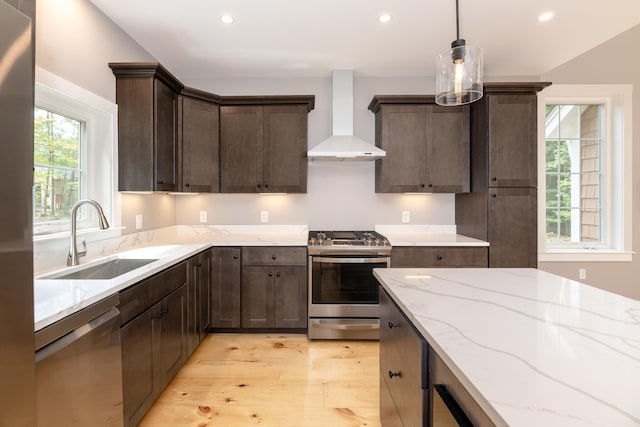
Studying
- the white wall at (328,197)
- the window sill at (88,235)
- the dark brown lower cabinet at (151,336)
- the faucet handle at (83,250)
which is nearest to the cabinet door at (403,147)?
the white wall at (328,197)

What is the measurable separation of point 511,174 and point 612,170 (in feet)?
5.37

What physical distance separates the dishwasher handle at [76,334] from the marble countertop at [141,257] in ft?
0.27

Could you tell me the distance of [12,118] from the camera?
86 cm

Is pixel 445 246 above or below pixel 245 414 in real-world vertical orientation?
above

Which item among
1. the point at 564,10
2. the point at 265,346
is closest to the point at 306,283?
the point at 265,346

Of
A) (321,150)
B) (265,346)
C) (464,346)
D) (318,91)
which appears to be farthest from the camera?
(318,91)

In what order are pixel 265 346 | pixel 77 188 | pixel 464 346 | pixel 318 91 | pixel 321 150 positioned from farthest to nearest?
1. pixel 318 91
2. pixel 321 150
3. pixel 265 346
4. pixel 77 188
5. pixel 464 346

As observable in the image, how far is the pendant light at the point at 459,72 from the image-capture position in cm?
151

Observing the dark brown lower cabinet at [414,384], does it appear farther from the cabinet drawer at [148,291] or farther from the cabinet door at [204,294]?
the cabinet door at [204,294]

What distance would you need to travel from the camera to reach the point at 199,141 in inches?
126

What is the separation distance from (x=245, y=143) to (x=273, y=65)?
0.86 meters

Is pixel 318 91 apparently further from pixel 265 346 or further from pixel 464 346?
pixel 464 346

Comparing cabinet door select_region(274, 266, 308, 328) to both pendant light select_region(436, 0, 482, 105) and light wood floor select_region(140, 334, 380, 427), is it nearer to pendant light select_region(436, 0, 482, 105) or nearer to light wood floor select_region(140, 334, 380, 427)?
light wood floor select_region(140, 334, 380, 427)

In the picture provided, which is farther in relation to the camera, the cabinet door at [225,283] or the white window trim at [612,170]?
the white window trim at [612,170]
